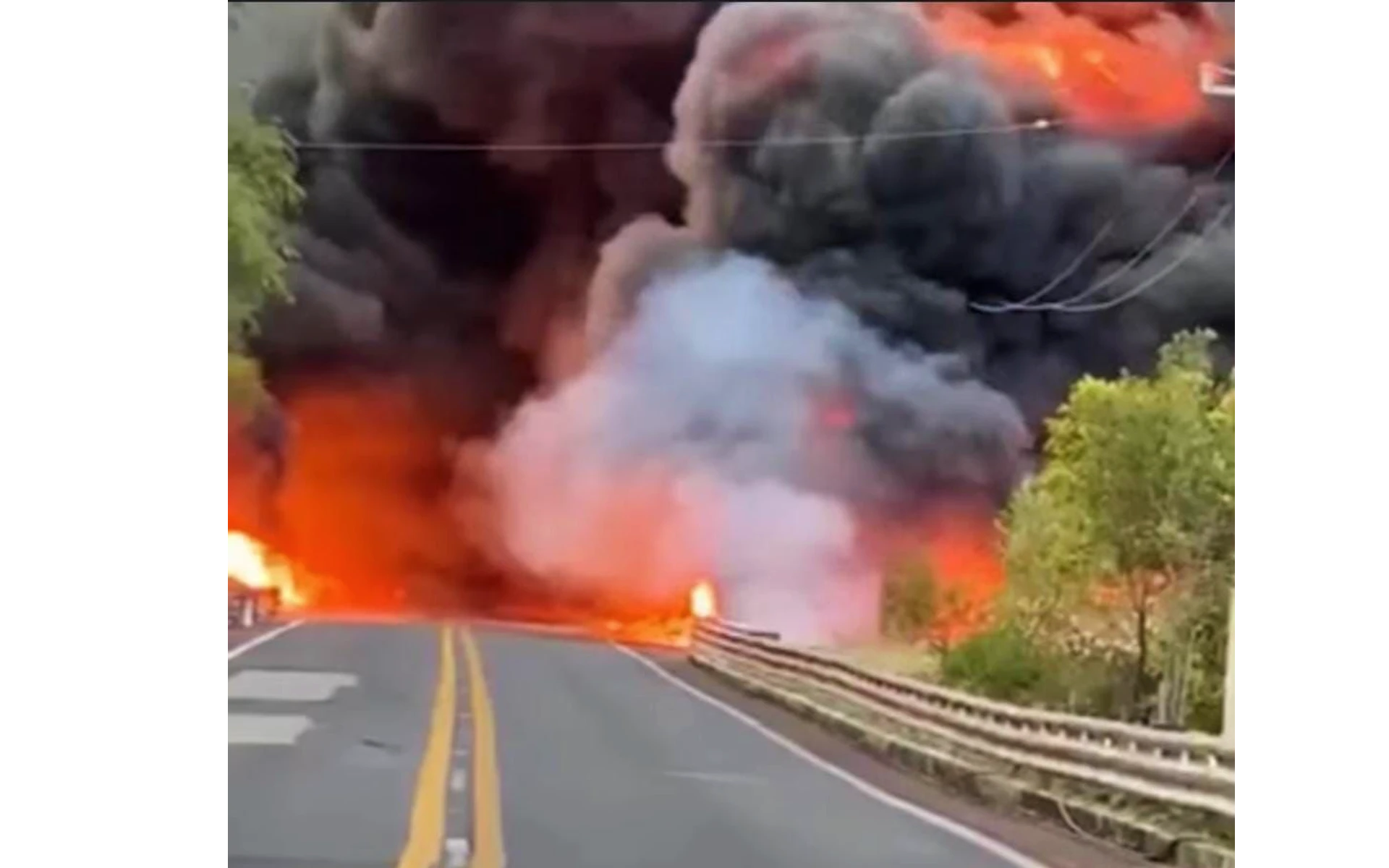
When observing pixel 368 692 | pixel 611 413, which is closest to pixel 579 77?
pixel 611 413

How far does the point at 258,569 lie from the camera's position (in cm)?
283

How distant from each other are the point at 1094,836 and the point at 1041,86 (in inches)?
47.5

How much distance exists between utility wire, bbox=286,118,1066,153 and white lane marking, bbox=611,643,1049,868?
795 mm

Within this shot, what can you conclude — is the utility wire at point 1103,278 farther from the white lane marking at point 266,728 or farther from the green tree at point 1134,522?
the white lane marking at point 266,728

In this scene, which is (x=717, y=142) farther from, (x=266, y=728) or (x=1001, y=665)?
(x=266, y=728)

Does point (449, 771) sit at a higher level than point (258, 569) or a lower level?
lower

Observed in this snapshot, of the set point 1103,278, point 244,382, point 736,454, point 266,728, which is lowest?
point 266,728

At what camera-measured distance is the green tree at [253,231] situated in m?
2.81

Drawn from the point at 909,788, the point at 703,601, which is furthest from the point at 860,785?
the point at 703,601

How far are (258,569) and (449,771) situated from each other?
42 centimetres

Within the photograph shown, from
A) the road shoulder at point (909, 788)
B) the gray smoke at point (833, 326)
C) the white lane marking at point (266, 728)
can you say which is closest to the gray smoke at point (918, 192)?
the gray smoke at point (833, 326)
